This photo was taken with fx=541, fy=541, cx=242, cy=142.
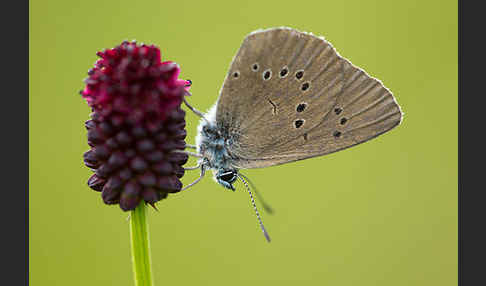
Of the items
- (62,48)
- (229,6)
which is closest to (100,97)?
(62,48)

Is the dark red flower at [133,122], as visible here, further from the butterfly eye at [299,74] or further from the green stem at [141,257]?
the butterfly eye at [299,74]

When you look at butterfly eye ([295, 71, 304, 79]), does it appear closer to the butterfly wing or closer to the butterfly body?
the butterfly wing

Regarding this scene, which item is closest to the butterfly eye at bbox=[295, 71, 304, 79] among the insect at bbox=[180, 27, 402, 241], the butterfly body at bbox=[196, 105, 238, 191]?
the insect at bbox=[180, 27, 402, 241]

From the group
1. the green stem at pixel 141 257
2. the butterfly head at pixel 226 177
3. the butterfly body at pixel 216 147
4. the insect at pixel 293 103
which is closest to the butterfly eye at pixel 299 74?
the insect at pixel 293 103

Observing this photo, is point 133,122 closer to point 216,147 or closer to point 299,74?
point 216,147

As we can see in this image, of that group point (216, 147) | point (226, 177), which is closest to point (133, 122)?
point (216, 147)

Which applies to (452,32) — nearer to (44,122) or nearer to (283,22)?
(283,22)
